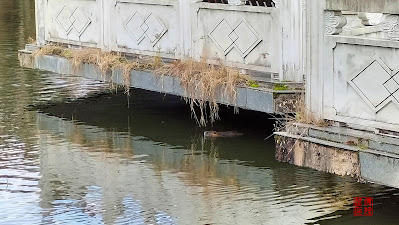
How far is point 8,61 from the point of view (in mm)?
20453

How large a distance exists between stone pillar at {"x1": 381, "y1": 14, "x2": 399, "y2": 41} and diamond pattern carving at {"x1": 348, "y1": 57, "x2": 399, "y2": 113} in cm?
26

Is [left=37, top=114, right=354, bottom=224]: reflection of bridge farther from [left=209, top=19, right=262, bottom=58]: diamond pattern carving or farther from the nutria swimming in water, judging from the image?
[left=209, top=19, right=262, bottom=58]: diamond pattern carving

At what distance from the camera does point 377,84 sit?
8.62 metres

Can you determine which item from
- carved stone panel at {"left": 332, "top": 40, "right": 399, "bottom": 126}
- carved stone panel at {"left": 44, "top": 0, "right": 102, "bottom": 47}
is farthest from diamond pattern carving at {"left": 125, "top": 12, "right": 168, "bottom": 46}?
carved stone panel at {"left": 332, "top": 40, "right": 399, "bottom": 126}

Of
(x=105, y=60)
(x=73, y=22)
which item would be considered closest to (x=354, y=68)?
(x=105, y=60)

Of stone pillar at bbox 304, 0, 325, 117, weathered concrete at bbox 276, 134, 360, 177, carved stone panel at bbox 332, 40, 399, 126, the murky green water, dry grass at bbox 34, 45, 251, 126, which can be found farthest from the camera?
dry grass at bbox 34, 45, 251, 126

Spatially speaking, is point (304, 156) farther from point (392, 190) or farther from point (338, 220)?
point (392, 190)

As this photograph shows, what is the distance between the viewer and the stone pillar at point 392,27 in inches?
331

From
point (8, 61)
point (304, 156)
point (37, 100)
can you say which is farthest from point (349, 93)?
point (8, 61)

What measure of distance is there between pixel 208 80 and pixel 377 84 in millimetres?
3508

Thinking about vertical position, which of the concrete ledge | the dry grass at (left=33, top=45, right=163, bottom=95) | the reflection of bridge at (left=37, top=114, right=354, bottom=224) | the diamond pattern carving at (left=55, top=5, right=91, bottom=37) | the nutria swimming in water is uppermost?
the diamond pattern carving at (left=55, top=5, right=91, bottom=37)

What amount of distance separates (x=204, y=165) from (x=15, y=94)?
6.12 m

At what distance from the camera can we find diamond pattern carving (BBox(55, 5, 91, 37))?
48.4ft

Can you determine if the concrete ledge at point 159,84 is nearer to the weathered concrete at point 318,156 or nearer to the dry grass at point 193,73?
the dry grass at point 193,73
